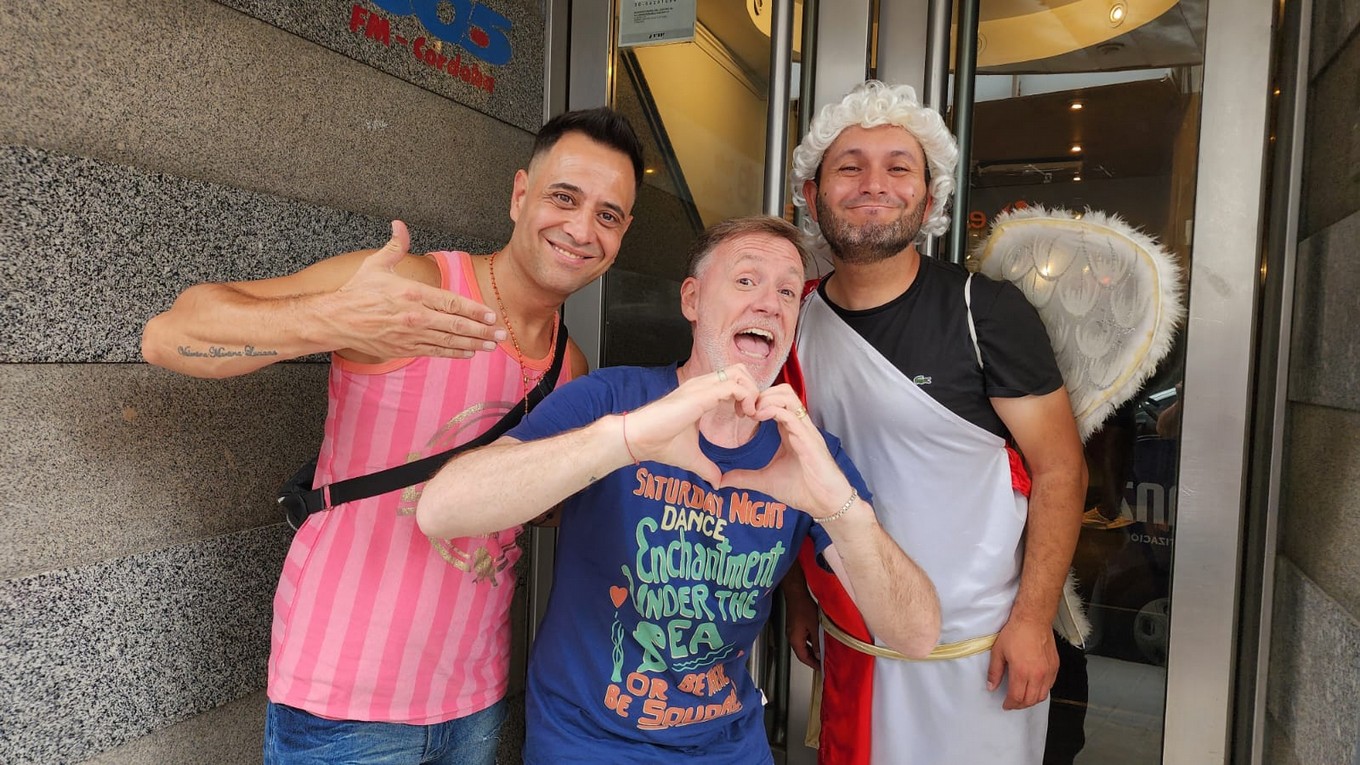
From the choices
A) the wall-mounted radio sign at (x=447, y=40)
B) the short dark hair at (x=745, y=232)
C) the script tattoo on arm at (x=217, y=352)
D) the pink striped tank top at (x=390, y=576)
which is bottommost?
the pink striped tank top at (x=390, y=576)

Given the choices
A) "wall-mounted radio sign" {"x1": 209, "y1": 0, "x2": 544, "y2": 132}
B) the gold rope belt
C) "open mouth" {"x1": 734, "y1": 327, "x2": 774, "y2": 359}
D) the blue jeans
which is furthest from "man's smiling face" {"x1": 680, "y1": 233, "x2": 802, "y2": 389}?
"wall-mounted radio sign" {"x1": 209, "y1": 0, "x2": 544, "y2": 132}

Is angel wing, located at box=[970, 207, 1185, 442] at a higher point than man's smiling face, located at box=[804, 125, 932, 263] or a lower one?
lower

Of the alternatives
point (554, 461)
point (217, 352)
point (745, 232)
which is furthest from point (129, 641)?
point (745, 232)

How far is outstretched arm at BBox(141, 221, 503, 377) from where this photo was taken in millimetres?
1401

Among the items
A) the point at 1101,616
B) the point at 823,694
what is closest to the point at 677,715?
the point at 823,694

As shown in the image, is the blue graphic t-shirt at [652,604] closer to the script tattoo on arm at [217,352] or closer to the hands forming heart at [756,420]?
the hands forming heart at [756,420]

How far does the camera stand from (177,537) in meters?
1.77

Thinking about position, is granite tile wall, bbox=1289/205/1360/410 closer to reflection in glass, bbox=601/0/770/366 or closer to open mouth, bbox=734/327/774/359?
open mouth, bbox=734/327/774/359

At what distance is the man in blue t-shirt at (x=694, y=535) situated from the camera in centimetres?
145

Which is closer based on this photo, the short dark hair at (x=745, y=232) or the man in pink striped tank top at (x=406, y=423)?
the man in pink striped tank top at (x=406, y=423)

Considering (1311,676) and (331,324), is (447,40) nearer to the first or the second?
(331,324)

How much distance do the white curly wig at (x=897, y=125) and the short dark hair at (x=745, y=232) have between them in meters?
0.36

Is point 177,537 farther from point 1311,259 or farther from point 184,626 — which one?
point 1311,259

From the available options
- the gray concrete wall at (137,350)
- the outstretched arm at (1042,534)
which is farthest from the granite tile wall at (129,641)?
the outstretched arm at (1042,534)
